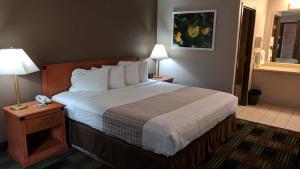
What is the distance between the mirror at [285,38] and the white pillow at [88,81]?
3920 millimetres

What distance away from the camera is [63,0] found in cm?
314

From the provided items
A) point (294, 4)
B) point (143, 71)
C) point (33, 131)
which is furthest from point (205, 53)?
point (33, 131)

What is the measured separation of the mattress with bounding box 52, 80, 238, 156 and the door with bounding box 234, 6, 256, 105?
5.92 feet

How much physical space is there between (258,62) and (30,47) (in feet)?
14.3

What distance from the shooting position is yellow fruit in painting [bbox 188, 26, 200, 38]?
14.1 feet

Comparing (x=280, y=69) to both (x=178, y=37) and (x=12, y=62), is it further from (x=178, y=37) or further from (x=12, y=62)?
(x=12, y=62)

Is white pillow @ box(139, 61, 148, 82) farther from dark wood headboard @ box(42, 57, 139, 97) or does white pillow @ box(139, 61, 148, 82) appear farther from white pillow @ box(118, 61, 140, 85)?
dark wood headboard @ box(42, 57, 139, 97)

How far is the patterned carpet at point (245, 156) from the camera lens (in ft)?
8.40

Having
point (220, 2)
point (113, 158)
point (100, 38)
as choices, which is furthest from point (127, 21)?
point (113, 158)

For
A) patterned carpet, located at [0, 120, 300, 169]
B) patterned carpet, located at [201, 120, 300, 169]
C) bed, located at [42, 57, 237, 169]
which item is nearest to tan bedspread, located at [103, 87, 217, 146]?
bed, located at [42, 57, 237, 169]

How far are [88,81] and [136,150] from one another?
1354mm

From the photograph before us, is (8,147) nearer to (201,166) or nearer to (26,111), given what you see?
(26,111)

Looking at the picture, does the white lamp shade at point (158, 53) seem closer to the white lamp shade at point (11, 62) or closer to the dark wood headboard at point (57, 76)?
the dark wood headboard at point (57, 76)

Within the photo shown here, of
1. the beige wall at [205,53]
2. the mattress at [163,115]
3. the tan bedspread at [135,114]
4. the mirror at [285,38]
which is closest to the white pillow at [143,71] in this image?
the mattress at [163,115]
